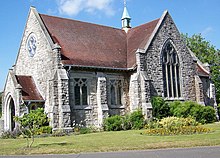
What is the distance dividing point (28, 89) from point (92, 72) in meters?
5.72

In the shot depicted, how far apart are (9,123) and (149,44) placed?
1481 cm

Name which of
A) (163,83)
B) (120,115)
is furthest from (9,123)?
(163,83)

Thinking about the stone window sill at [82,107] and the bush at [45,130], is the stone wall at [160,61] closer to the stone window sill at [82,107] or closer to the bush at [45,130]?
the stone window sill at [82,107]

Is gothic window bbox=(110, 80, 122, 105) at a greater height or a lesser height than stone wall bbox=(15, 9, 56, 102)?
lesser

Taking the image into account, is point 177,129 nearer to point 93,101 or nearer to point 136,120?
point 136,120

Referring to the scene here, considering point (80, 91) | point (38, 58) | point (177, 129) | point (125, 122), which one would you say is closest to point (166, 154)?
point (177, 129)

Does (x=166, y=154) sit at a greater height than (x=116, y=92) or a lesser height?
lesser

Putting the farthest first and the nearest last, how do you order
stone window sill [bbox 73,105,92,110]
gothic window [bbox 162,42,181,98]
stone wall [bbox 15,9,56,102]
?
gothic window [bbox 162,42,181,98] → stone wall [bbox 15,9,56,102] → stone window sill [bbox 73,105,92,110]

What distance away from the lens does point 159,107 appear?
28562mm

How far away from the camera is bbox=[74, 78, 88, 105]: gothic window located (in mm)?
27297

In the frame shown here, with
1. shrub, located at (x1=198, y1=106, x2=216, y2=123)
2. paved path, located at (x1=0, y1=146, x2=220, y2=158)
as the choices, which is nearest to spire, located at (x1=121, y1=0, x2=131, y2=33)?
shrub, located at (x1=198, y1=106, x2=216, y2=123)

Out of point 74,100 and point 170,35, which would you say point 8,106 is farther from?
point 170,35

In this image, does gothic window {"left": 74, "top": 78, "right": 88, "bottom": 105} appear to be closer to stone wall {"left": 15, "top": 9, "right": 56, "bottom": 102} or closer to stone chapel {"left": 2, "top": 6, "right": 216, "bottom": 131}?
stone chapel {"left": 2, "top": 6, "right": 216, "bottom": 131}

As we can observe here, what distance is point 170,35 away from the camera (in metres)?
32.4
